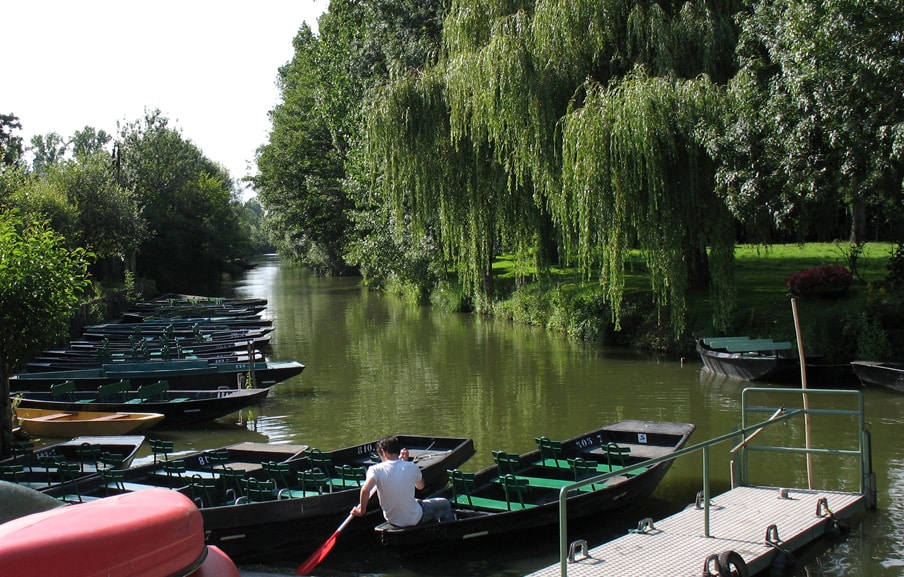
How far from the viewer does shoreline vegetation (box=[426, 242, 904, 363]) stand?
18.9m

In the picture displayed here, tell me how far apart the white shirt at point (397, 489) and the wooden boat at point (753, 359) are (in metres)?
11.4

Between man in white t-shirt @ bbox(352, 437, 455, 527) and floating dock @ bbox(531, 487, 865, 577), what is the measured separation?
1.71 m

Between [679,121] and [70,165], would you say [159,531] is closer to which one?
[679,121]

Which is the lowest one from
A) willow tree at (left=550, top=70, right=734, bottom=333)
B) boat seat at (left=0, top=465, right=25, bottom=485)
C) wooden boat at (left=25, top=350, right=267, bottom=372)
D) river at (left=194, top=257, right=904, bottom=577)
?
river at (left=194, top=257, right=904, bottom=577)

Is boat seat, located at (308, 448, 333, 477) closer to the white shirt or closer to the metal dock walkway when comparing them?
the white shirt

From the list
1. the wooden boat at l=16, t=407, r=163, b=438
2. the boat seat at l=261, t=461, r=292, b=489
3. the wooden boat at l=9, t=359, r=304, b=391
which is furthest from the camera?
the wooden boat at l=9, t=359, r=304, b=391

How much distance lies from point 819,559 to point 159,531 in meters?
6.45

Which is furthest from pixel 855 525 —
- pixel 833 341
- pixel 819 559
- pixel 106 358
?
pixel 106 358

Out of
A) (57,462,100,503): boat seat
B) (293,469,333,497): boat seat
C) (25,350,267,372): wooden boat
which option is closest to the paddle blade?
(293,469,333,497): boat seat

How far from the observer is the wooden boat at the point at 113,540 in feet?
17.4

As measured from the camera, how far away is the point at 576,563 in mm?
7727

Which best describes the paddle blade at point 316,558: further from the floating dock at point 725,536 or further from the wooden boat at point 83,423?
the wooden boat at point 83,423

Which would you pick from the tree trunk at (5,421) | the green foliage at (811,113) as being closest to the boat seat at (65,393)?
the tree trunk at (5,421)

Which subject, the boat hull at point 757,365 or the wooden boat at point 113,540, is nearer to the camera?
the wooden boat at point 113,540
